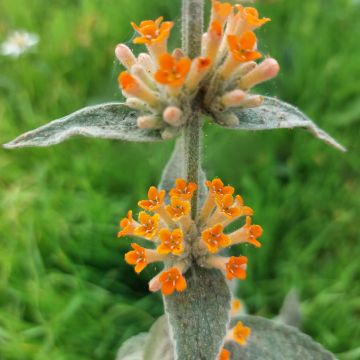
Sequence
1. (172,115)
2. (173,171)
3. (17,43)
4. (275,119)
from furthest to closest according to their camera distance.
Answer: (17,43) < (173,171) < (275,119) < (172,115)

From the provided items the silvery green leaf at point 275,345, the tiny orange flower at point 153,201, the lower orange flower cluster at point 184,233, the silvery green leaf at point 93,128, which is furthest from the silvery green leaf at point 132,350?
the silvery green leaf at point 93,128

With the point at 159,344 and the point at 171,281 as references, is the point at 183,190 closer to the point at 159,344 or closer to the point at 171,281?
the point at 171,281

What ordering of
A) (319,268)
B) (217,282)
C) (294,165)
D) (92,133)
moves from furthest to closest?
(294,165) < (319,268) < (217,282) < (92,133)

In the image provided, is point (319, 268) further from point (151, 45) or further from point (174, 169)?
point (151, 45)

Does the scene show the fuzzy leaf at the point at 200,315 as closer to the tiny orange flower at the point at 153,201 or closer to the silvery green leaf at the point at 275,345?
the tiny orange flower at the point at 153,201

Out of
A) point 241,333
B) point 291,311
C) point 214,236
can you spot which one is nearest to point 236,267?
point 214,236

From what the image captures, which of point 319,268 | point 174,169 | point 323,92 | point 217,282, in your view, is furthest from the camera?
point 323,92

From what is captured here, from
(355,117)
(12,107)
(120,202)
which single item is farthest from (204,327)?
(12,107)
